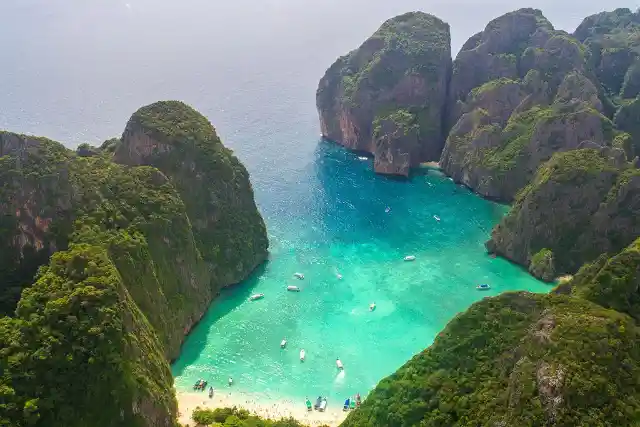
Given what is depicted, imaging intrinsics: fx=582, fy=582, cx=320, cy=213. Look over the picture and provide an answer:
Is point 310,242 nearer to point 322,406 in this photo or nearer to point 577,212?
point 322,406

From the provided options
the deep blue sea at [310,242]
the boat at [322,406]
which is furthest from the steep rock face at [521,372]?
the deep blue sea at [310,242]

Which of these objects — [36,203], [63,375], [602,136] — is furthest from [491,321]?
[602,136]

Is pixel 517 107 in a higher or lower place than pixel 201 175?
lower

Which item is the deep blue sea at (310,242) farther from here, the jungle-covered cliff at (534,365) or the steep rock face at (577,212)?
the jungle-covered cliff at (534,365)

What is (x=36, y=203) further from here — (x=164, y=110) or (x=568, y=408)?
(x=568, y=408)

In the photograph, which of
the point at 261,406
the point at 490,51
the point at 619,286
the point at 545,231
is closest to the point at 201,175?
the point at 261,406

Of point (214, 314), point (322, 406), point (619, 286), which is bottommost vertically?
point (322, 406)
